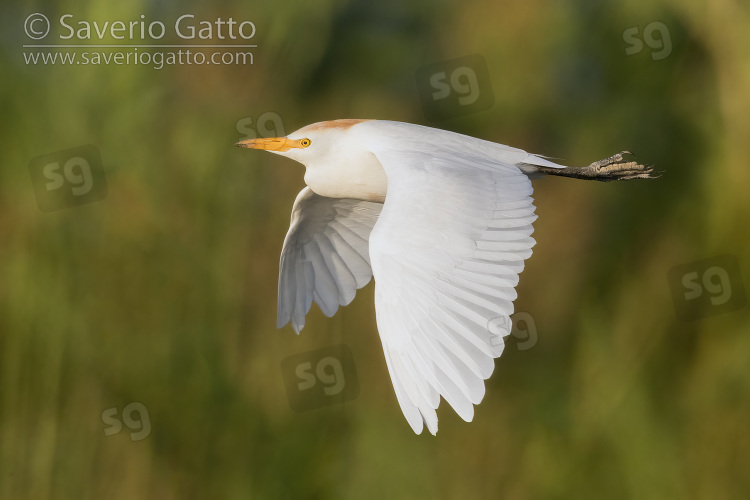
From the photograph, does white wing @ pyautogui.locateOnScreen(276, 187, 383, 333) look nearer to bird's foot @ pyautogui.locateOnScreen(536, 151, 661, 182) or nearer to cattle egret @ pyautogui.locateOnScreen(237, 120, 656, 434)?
cattle egret @ pyautogui.locateOnScreen(237, 120, 656, 434)

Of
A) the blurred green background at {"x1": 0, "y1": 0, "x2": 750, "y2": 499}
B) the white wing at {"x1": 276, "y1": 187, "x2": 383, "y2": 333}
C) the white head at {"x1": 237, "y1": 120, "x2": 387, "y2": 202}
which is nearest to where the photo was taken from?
the white head at {"x1": 237, "y1": 120, "x2": 387, "y2": 202}

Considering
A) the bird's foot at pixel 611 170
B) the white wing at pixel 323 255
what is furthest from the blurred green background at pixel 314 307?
the bird's foot at pixel 611 170

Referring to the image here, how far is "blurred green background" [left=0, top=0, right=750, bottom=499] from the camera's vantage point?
1.86m

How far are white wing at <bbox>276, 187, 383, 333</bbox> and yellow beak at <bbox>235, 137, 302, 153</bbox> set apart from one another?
12 centimetres

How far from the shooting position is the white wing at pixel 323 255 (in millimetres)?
1722

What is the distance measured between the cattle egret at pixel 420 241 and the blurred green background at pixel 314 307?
0.68 ft

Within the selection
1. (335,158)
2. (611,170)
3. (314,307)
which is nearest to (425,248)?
(335,158)

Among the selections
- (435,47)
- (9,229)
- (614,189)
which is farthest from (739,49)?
(9,229)

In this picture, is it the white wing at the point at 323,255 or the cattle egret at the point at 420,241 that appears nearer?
the cattle egret at the point at 420,241

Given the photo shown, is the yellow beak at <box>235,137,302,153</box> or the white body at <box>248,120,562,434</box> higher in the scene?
the yellow beak at <box>235,137,302,153</box>

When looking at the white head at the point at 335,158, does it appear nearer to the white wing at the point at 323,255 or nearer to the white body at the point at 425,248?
the white body at the point at 425,248

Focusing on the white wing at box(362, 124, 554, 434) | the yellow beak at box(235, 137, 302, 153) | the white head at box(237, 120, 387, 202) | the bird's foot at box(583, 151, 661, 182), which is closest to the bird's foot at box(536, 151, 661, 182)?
the bird's foot at box(583, 151, 661, 182)

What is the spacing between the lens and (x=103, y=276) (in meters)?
1.92

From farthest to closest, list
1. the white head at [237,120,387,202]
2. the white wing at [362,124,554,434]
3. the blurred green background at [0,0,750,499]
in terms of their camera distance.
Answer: the blurred green background at [0,0,750,499], the white head at [237,120,387,202], the white wing at [362,124,554,434]
